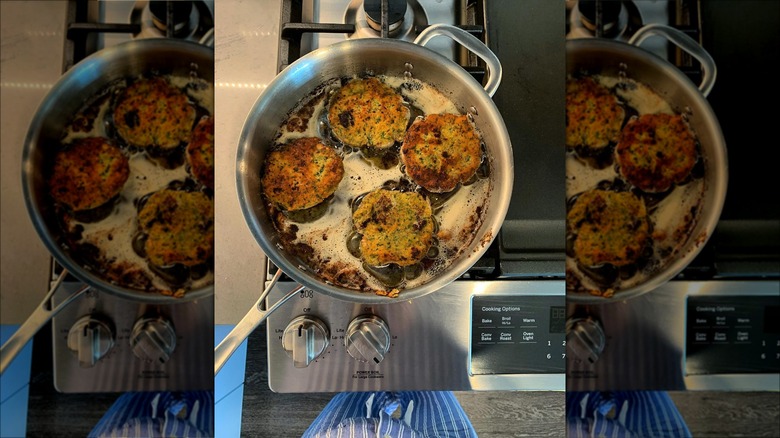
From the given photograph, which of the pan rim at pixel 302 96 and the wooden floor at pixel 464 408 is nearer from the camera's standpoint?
the pan rim at pixel 302 96

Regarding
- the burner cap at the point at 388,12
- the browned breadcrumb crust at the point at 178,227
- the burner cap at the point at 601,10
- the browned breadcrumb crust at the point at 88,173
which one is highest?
the burner cap at the point at 601,10

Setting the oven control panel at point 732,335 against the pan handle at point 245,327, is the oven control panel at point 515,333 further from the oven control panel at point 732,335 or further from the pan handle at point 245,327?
the pan handle at point 245,327

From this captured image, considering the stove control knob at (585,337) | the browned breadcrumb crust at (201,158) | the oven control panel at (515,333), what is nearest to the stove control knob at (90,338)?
the browned breadcrumb crust at (201,158)

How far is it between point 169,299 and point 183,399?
0.86ft

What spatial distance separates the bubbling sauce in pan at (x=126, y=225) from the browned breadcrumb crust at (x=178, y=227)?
16 mm

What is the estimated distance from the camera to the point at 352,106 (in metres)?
1.11

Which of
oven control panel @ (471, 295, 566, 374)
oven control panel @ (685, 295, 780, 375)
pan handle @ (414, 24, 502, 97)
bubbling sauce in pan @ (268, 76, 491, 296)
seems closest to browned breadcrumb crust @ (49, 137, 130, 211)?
bubbling sauce in pan @ (268, 76, 491, 296)

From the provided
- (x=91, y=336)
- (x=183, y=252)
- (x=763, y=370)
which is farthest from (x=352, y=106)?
(x=763, y=370)

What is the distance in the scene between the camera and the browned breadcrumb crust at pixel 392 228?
108 centimetres

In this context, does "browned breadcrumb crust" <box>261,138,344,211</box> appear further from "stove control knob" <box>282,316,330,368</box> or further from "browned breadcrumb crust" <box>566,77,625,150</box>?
"browned breadcrumb crust" <box>566,77,625,150</box>

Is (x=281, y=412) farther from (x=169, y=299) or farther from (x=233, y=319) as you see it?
(x=169, y=299)

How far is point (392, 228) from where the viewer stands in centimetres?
108

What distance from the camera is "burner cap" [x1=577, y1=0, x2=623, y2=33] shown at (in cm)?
118

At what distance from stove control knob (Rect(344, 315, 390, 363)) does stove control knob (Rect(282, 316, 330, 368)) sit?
59mm
